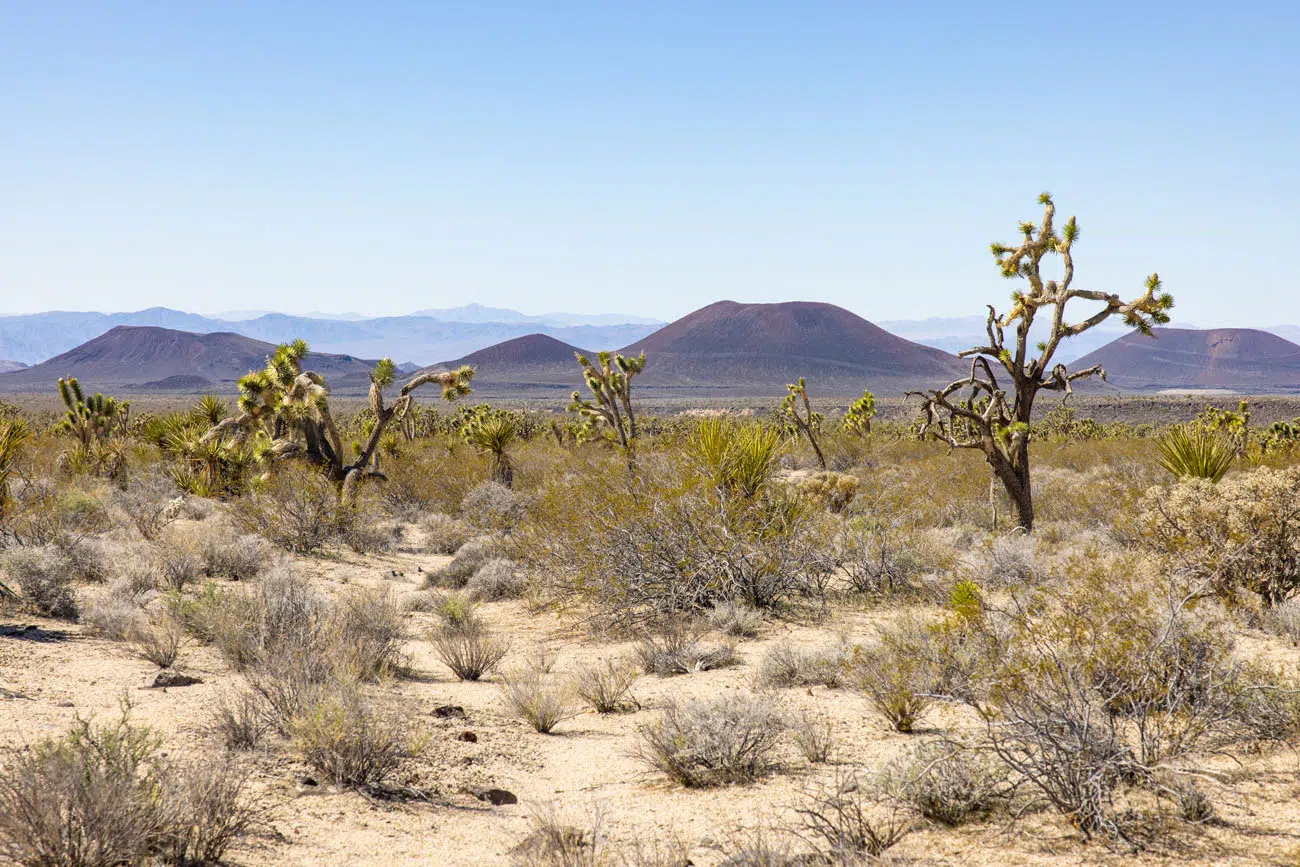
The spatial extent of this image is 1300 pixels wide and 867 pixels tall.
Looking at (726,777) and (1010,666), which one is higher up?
(1010,666)

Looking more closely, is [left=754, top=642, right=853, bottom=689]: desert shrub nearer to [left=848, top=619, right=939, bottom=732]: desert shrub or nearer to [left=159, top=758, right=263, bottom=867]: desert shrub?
[left=848, top=619, right=939, bottom=732]: desert shrub

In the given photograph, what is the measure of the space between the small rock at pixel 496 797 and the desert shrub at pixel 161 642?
3763 mm

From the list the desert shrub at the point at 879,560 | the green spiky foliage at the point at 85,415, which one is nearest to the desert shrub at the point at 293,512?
the desert shrub at the point at 879,560

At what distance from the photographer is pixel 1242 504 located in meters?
8.50

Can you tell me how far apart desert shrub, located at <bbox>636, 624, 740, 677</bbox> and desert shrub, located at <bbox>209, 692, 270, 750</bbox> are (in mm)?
3564

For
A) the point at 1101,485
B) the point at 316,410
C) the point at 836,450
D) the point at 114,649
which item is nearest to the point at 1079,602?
the point at 114,649

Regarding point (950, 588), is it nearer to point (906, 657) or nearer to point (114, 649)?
point (906, 657)

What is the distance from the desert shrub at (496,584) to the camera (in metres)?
12.1

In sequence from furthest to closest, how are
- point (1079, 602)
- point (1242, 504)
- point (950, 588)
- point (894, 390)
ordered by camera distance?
point (894, 390)
point (950, 588)
point (1242, 504)
point (1079, 602)

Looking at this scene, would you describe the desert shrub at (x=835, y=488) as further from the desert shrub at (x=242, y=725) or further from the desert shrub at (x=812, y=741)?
the desert shrub at (x=242, y=725)

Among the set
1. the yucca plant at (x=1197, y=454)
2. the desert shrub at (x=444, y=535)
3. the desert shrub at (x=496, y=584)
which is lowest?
the desert shrub at (x=444, y=535)

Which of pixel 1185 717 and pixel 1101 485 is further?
pixel 1101 485

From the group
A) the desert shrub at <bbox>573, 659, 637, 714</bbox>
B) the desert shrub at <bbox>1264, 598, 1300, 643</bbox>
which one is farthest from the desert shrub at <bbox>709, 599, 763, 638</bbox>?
the desert shrub at <bbox>1264, 598, 1300, 643</bbox>

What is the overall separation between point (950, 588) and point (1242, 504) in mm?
2997
